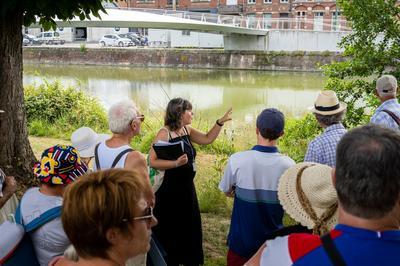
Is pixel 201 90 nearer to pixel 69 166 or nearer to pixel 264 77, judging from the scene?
pixel 264 77

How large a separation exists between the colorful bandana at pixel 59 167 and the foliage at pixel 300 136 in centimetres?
548

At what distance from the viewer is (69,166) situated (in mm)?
2207

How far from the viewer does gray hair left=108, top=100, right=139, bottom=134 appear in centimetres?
299

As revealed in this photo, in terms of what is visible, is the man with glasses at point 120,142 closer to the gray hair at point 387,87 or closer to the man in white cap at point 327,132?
the man in white cap at point 327,132

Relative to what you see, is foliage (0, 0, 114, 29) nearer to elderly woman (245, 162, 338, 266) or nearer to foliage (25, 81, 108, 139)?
elderly woman (245, 162, 338, 266)

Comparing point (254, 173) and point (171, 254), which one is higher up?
point (254, 173)

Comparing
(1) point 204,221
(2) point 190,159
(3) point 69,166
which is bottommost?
(1) point 204,221

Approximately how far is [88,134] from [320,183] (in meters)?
2.25

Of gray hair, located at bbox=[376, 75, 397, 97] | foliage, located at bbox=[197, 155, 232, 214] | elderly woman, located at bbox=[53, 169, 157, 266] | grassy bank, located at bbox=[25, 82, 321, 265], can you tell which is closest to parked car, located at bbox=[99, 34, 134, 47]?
grassy bank, located at bbox=[25, 82, 321, 265]

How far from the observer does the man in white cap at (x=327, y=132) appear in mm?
3266

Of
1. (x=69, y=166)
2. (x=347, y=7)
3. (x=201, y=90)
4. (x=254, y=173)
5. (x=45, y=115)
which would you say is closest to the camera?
(x=69, y=166)

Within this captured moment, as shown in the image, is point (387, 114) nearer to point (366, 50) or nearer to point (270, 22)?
point (366, 50)

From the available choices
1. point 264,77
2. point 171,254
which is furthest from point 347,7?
point 264,77

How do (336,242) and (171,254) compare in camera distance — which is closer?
(336,242)
